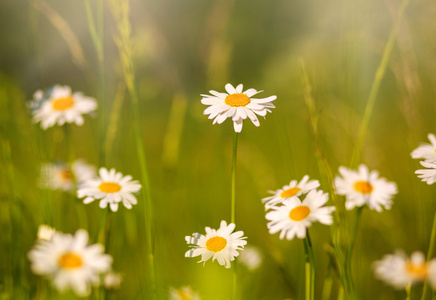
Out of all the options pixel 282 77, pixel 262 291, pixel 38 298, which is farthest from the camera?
pixel 282 77

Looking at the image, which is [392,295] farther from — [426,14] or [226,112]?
[226,112]

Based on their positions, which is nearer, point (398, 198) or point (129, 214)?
point (129, 214)

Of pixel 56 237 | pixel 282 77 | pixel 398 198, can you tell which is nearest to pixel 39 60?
pixel 56 237

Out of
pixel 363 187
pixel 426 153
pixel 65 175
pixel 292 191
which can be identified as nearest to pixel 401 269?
pixel 363 187

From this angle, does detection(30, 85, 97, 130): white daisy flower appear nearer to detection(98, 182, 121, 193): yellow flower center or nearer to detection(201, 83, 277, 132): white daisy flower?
detection(98, 182, 121, 193): yellow flower center

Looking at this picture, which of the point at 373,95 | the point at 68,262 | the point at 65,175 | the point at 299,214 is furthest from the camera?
the point at 65,175

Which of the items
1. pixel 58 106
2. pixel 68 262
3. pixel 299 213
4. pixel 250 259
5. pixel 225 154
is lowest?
pixel 68 262

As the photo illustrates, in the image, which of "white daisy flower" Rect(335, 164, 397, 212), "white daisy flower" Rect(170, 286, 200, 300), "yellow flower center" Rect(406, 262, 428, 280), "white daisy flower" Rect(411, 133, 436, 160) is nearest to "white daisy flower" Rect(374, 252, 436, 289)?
"yellow flower center" Rect(406, 262, 428, 280)

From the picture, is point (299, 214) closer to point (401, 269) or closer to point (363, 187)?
point (363, 187)
